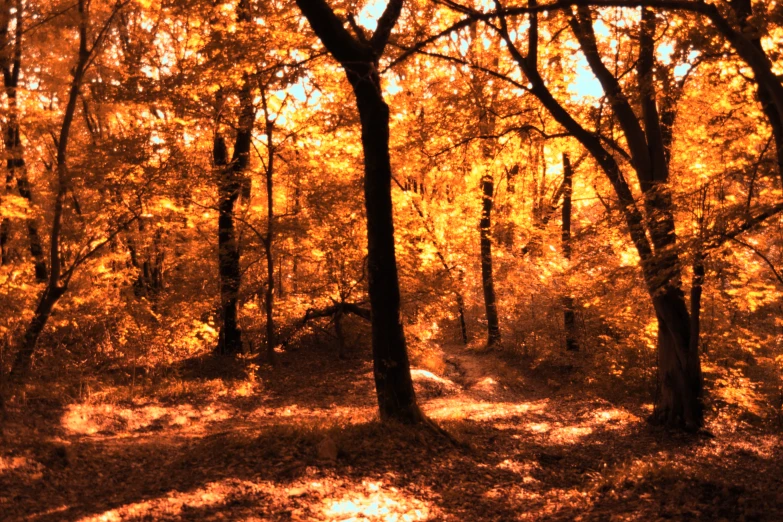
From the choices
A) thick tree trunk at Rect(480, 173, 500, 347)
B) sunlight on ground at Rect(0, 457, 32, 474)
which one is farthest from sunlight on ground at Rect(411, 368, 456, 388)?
sunlight on ground at Rect(0, 457, 32, 474)

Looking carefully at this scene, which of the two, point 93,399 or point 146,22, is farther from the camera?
point 146,22

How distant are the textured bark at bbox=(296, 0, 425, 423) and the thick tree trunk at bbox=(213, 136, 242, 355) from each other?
21.2 ft

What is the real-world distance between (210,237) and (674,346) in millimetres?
11864

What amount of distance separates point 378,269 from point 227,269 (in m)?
7.49

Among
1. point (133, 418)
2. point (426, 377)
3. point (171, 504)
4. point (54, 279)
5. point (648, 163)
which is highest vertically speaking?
point (648, 163)

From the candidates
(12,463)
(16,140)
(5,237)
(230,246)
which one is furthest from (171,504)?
(5,237)

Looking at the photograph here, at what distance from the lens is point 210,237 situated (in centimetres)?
1523

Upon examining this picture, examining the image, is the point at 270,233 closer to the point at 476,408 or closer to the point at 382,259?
the point at 382,259

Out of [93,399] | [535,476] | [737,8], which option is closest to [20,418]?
[93,399]

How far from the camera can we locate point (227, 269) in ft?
44.8

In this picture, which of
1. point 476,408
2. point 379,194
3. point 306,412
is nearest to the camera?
point 379,194

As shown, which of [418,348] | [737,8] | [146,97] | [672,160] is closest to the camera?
[737,8]

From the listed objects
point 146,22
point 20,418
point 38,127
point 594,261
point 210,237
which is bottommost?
point 20,418

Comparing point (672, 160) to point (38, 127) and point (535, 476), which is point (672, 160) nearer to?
point (535, 476)
